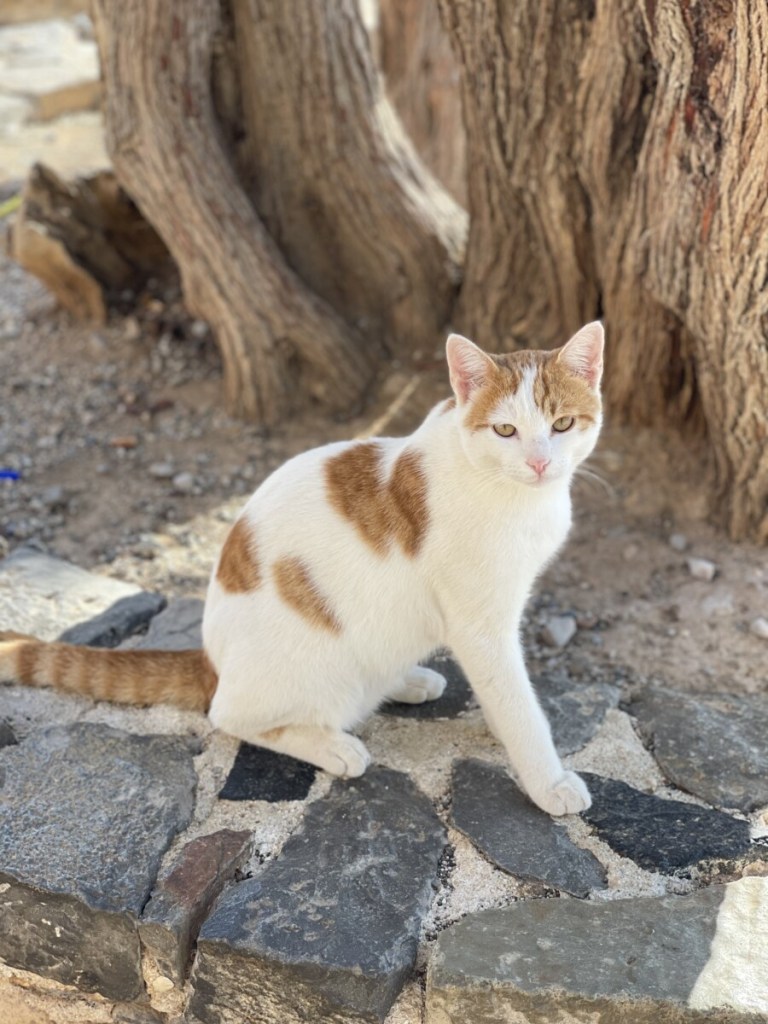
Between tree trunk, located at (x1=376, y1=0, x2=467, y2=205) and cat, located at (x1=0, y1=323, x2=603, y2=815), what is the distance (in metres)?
3.59

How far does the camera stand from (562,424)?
8.07 feet

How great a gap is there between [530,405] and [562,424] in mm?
103

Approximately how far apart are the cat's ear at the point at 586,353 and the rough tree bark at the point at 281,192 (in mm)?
2012

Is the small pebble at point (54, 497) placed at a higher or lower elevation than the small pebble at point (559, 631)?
higher

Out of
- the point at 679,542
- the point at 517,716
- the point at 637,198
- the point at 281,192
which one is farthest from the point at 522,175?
the point at 517,716

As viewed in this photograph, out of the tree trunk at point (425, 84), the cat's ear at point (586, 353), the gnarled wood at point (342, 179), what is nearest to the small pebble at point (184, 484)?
the gnarled wood at point (342, 179)

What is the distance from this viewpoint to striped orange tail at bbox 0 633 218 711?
2840 millimetres

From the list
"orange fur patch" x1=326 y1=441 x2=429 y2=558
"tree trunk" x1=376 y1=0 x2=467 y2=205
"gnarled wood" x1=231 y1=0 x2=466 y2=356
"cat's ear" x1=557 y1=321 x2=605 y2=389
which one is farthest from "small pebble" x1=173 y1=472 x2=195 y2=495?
"tree trunk" x1=376 y1=0 x2=467 y2=205

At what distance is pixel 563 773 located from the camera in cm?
258

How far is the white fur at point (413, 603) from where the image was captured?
251 centimetres

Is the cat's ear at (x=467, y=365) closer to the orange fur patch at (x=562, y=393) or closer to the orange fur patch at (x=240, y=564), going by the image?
the orange fur patch at (x=562, y=393)

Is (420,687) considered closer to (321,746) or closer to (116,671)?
(321,746)

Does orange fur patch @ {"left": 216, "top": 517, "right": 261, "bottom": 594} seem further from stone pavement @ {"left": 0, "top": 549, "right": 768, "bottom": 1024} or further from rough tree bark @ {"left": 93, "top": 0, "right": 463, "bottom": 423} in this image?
rough tree bark @ {"left": 93, "top": 0, "right": 463, "bottom": 423}

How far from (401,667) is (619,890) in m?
0.72
